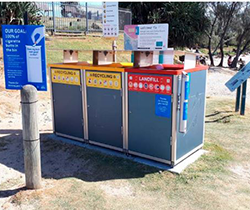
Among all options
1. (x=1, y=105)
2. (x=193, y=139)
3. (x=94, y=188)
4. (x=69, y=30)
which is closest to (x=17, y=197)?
(x=94, y=188)

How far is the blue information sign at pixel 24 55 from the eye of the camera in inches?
176

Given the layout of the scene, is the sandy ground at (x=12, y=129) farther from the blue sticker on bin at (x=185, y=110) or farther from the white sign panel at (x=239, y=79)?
the white sign panel at (x=239, y=79)

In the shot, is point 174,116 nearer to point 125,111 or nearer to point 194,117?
point 194,117

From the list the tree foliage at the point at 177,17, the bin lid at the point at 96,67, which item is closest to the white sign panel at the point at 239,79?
the bin lid at the point at 96,67

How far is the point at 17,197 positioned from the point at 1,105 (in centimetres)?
492

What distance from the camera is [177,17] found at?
21469 millimetres

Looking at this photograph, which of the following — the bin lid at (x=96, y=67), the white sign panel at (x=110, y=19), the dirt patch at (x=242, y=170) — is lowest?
the dirt patch at (x=242, y=170)

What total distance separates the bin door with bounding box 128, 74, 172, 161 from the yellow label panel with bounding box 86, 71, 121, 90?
0.95ft

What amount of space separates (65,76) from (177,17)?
17.6m

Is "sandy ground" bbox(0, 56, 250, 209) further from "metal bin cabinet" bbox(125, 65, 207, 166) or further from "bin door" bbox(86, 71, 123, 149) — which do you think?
"metal bin cabinet" bbox(125, 65, 207, 166)

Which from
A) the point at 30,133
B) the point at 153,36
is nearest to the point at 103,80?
the point at 153,36

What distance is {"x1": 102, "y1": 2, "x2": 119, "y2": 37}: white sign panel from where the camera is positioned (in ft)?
19.0

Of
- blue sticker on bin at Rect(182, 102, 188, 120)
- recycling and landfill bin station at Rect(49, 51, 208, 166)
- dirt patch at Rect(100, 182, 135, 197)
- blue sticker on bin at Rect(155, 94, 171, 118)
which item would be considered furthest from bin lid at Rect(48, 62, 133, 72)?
dirt patch at Rect(100, 182, 135, 197)

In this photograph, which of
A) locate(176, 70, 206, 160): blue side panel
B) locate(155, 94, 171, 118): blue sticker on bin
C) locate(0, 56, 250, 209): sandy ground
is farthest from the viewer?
locate(176, 70, 206, 160): blue side panel
